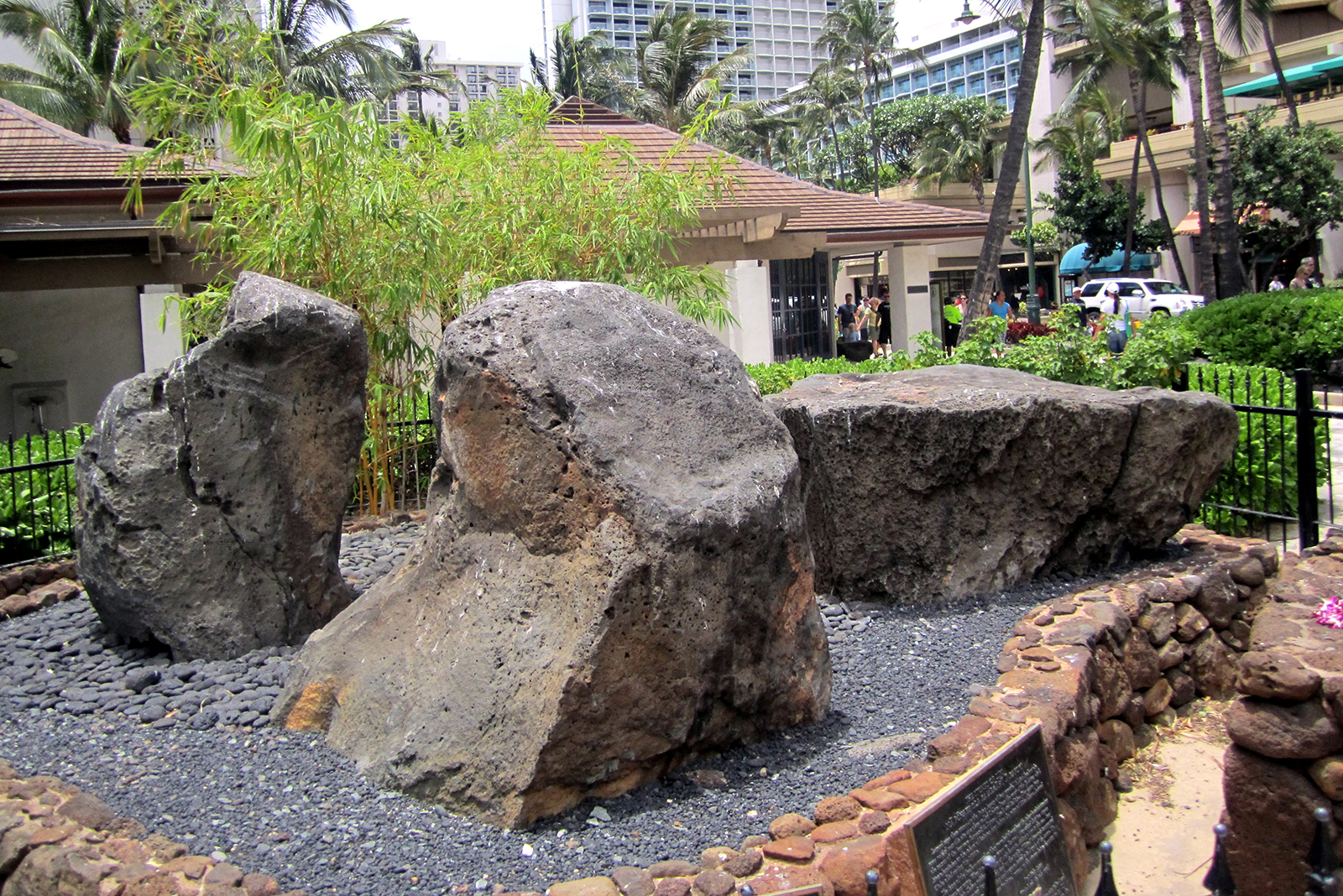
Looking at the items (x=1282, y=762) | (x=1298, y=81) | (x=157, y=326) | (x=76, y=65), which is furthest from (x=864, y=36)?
(x=1282, y=762)

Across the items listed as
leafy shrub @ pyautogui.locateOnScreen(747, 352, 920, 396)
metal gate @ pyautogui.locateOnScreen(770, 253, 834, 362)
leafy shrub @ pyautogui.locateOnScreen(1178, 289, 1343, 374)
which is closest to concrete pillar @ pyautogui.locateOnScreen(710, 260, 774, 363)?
leafy shrub @ pyautogui.locateOnScreen(747, 352, 920, 396)

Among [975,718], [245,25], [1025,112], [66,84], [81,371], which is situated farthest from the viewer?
[66,84]

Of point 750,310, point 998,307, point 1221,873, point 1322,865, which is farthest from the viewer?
point 998,307

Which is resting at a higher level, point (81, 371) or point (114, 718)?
point (81, 371)

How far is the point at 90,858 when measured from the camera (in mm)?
3016

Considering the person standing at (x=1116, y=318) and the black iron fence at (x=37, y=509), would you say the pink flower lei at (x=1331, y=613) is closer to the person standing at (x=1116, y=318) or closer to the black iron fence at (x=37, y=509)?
the person standing at (x=1116, y=318)

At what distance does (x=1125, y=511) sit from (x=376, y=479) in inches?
186

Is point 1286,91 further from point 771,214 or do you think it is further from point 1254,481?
point 1254,481

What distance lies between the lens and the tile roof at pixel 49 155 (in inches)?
431

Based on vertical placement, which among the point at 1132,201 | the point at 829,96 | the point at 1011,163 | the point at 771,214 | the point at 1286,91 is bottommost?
the point at 771,214

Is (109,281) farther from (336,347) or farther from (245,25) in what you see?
(336,347)

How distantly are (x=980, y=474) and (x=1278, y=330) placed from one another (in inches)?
442

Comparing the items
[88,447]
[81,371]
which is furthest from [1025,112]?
[88,447]

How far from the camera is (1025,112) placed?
50.4ft
